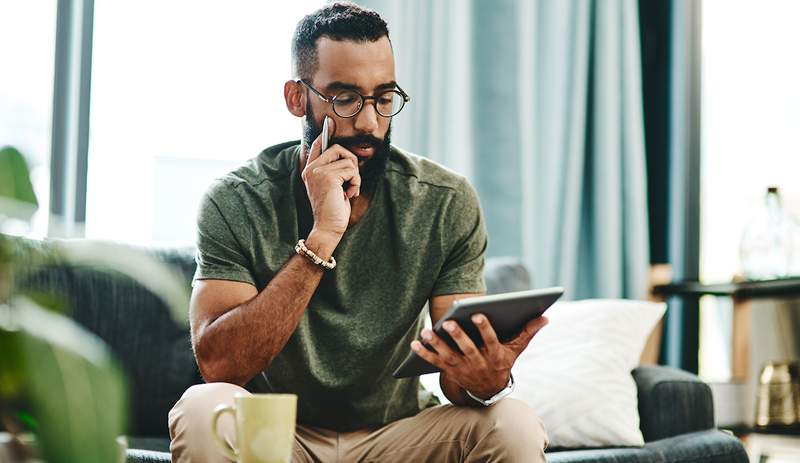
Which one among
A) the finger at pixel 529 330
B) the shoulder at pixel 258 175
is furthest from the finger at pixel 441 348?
the shoulder at pixel 258 175

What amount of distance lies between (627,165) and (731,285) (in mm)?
573

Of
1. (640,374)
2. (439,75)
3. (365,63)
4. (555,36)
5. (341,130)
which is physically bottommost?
(640,374)

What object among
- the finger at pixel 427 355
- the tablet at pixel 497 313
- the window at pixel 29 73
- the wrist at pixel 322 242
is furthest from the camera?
the window at pixel 29 73

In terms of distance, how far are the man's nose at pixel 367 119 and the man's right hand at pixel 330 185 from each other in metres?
0.05

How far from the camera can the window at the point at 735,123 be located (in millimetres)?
3328

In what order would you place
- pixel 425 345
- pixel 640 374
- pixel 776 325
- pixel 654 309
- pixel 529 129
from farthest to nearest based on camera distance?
pixel 776 325
pixel 529 129
pixel 654 309
pixel 640 374
pixel 425 345

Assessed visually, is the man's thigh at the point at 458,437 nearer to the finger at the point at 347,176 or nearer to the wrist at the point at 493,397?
the wrist at the point at 493,397

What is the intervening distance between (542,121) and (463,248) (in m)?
1.47

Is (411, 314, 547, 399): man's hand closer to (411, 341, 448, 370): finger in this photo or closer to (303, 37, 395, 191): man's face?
(411, 341, 448, 370): finger

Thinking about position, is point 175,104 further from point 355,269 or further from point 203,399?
point 203,399

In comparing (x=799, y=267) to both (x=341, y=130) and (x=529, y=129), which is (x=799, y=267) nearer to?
(x=529, y=129)

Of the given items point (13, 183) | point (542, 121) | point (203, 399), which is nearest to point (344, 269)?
point (203, 399)

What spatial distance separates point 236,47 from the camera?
108 inches

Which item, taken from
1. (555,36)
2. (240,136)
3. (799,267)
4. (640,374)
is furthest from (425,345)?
(799,267)
